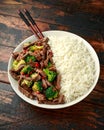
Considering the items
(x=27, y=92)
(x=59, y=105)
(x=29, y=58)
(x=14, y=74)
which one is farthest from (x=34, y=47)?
(x=59, y=105)

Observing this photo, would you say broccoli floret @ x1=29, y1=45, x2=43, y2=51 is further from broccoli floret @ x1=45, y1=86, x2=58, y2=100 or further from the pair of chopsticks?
broccoli floret @ x1=45, y1=86, x2=58, y2=100

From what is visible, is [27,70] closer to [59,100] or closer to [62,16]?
[59,100]

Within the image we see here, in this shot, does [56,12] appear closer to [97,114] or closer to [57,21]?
[57,21]

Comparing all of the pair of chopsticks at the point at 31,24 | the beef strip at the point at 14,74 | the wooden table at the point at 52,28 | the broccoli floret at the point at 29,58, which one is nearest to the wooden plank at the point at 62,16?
the wooden table at the point at 52,28

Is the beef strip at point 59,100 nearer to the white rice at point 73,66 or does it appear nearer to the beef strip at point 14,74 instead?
the white rice at point 73,66

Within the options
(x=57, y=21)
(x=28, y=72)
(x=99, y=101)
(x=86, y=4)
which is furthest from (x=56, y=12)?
(x=99, y=101)

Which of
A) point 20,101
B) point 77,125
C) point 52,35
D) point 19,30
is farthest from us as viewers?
point 19,30
